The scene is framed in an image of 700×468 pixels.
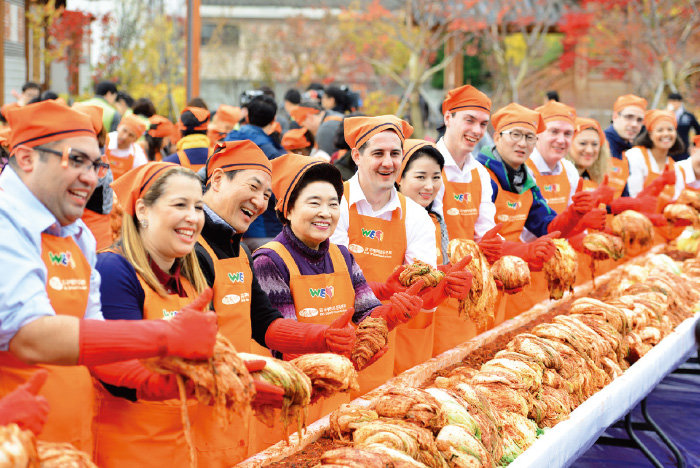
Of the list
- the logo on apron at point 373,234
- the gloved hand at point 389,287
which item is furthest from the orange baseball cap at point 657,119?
the gloved hand at point 389,287

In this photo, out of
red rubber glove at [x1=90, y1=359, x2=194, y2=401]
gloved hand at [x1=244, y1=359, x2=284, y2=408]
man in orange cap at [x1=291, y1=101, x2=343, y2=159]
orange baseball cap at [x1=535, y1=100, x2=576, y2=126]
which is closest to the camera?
red rubber glove at [x1=90, y1=359, x2=194, y2=401]

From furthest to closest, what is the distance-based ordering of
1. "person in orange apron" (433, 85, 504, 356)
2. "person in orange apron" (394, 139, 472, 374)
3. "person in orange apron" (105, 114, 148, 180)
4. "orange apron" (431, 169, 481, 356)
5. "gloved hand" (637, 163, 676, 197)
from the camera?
"gloved hand" (637, 163, 676, 197)
"person in orange apron" (105, 114, 148, 180)
"person in orange apron" (433, 85, 504, 356)
"orange apron" (431, 169, 481, 356)
"person in orange apron" (394, 139, 472, 374)

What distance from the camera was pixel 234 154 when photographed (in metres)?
3.36

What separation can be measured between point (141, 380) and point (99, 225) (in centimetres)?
332

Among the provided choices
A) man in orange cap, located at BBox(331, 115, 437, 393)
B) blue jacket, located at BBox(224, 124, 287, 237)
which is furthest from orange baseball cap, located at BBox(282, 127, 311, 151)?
man in orange cap, located at BBox(331, 115, 437, 393)

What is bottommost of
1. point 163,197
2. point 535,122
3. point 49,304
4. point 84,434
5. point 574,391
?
point 574,391

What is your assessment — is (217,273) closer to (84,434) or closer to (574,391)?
(84,434)

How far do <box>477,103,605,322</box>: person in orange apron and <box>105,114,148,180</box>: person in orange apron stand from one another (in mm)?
3073

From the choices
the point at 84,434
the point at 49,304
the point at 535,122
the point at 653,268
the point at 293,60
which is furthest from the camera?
the point at 293,60

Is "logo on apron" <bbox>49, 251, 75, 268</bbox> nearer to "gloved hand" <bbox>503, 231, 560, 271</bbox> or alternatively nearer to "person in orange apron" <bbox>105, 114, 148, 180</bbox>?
"gloved hand" <bbox>503, 231, 560, 271</bbox>

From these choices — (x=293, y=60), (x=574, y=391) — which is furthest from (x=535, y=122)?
(x=293, y=60)

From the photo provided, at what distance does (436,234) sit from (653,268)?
8.35 feet

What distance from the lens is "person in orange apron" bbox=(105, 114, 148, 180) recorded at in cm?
716

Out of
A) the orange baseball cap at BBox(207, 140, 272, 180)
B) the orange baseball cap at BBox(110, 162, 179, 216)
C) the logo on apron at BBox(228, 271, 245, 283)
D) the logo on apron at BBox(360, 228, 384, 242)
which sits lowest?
the logo on apron at BBox(228, 271, 245, 283)
